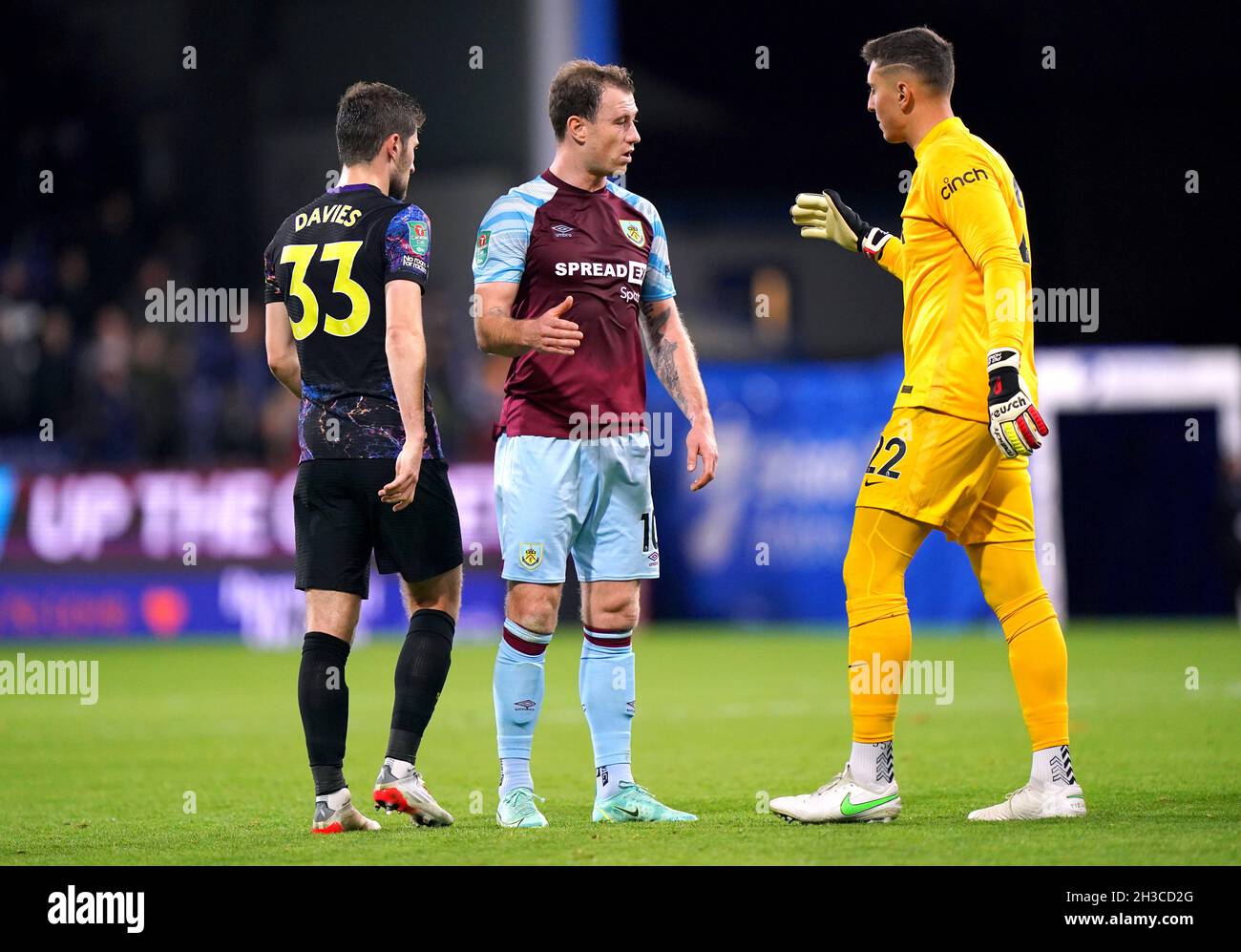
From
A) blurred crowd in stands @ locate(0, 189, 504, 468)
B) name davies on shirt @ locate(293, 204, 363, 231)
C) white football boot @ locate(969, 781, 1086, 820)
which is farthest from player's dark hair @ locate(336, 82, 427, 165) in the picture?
blurred crowd in stands @ locate(0, 189, 504, 468)

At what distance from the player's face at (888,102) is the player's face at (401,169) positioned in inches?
61.2

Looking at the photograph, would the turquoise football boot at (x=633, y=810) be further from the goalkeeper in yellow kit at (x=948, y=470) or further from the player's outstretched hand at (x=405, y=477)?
the player's outstretched hand at (x=405, y=477)

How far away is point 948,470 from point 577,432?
4.02ft

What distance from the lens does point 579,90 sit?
229 inches

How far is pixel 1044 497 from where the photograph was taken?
14.7m

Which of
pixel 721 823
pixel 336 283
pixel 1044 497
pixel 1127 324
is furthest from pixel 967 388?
pixel 1127 324

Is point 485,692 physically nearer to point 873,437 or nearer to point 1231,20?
point 873,437

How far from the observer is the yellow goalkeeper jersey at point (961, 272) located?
540 cm

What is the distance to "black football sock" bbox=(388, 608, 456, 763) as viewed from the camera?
19.1 ft

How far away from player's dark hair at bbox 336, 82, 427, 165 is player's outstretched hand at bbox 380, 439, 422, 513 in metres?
1.04
